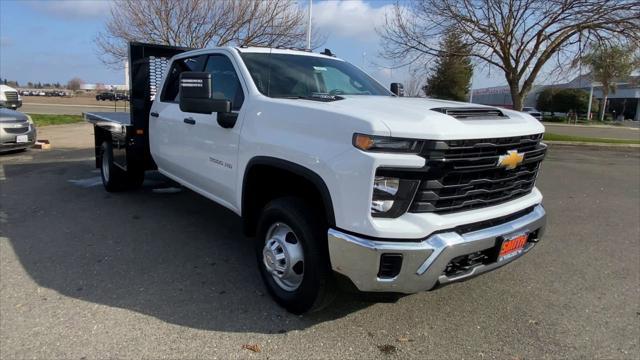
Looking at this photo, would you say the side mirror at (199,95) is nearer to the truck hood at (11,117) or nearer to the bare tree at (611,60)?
the truck hood at (11,117)

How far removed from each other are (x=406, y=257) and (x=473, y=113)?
108 centimetres

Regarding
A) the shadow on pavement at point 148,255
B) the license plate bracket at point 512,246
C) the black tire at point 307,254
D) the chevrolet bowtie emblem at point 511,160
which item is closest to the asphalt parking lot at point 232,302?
the shadow on pavement at point 148,255

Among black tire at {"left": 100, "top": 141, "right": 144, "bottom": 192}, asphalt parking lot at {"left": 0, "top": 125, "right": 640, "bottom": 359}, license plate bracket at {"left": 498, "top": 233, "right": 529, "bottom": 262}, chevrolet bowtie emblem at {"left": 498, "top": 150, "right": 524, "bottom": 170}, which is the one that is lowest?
asphalt parking lot at {"left": 0, "top": 125, "right": 640, "bottom": 359}

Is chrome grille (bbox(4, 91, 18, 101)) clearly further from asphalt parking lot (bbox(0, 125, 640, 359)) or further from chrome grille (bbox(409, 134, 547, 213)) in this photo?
chrome grille (bbox(409, 134, 547, 213))

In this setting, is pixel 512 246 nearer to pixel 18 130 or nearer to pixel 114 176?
pixel 114 176

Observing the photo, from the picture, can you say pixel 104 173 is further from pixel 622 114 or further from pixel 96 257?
pixel 622 114

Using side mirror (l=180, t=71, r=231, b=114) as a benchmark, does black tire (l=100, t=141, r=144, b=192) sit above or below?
below

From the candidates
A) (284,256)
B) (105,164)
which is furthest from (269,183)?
(105,164)

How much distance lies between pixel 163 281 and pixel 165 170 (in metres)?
1.87

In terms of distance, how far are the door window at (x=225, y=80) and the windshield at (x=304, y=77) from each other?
17cm

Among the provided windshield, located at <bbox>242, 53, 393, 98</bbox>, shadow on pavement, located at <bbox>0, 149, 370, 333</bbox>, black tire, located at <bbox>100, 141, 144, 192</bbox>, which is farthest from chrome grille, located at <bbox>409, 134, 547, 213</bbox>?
black tire, located at <bbox>100, 141, 144, 192</bbox>

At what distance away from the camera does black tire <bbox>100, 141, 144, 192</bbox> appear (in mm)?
6574

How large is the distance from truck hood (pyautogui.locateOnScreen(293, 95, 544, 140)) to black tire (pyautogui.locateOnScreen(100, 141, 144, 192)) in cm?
424

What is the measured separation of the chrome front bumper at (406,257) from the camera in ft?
8.62
